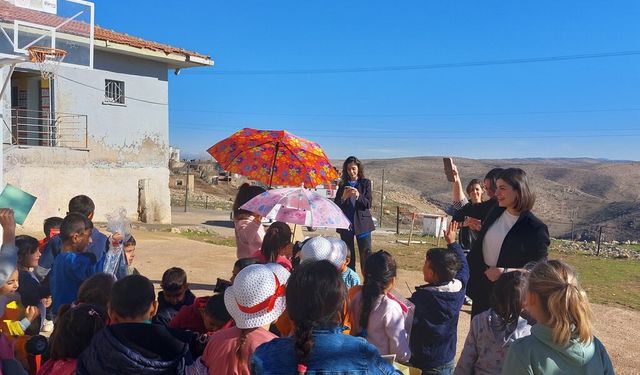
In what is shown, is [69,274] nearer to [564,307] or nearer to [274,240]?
[274,240]

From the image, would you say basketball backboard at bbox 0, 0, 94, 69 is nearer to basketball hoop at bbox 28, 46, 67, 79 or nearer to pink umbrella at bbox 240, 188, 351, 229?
basketball hoop at bbox 28, 46, 67, 79

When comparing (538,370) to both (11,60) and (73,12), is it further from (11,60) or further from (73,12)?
(73,12)

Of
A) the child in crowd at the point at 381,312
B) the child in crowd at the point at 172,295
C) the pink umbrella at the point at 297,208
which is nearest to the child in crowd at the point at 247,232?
the pink umbrella at the point at 297,208

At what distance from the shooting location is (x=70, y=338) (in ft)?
8.42

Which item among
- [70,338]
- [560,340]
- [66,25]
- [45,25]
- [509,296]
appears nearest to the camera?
[560,340]

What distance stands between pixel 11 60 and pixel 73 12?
2.74 meters

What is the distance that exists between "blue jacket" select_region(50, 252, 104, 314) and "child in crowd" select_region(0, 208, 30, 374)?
0.48 meters

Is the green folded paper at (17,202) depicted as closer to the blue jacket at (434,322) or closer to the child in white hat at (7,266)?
the child in white hat at (7,266)

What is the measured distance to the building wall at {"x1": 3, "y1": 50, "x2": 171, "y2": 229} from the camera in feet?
54.4

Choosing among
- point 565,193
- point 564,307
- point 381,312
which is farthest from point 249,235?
point 565,193

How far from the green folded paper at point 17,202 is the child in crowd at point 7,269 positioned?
56 centimetres

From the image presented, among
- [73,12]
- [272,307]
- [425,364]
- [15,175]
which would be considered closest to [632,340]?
[425,364]

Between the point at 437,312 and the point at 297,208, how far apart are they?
1812 mm

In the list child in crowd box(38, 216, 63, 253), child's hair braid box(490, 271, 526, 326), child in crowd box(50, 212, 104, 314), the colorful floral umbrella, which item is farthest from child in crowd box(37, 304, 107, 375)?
the colorful floral umbrella
